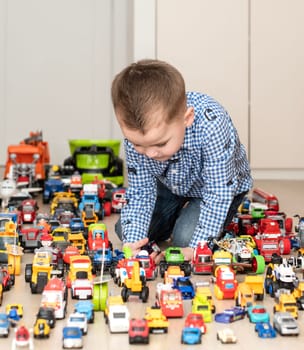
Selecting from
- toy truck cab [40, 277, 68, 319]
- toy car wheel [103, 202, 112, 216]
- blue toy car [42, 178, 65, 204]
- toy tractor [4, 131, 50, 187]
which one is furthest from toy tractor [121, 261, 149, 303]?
toy tractor [4, 131, 50, 187]

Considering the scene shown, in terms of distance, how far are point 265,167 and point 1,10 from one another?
144 centimetres

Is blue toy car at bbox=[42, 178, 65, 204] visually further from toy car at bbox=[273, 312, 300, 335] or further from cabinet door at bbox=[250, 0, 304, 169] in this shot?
toy car at bbox=[273, 312, 300, 335]

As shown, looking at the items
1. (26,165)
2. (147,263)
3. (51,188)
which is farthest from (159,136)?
(26,165)

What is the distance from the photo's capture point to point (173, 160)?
177 centimetres

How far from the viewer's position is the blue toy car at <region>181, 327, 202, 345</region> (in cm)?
123

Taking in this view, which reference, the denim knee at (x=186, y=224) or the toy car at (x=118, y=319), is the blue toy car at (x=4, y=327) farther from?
the denim knee at (x=186, y=224)

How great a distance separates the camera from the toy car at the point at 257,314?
4.27ft

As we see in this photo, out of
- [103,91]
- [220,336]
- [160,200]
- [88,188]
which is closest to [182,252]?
[160,200]

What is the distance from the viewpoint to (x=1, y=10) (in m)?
3.71

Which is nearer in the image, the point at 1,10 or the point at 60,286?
the point at 60,286

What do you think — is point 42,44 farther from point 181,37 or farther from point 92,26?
point 181,37

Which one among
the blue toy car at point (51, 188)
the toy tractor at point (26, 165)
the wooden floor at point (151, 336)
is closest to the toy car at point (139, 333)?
the wooden floor at point (151, 336)

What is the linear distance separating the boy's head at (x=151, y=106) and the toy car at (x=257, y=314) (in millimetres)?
360

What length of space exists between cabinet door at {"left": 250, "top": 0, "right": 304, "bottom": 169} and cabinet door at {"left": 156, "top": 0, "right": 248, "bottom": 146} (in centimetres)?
7
